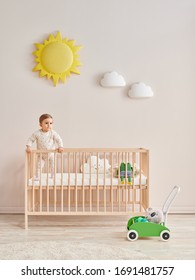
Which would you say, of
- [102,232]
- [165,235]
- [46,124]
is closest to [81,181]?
[102,232]

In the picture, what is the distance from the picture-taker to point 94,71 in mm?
4766

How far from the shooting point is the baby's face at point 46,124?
431cm

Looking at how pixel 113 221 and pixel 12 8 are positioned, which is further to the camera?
pixel 12 8

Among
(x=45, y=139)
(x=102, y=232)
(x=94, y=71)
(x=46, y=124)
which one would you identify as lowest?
(x=102, y=232)

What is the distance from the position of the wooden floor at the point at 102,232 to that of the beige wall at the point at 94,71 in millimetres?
475

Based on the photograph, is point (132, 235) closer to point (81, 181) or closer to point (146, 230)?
point (146, 230)

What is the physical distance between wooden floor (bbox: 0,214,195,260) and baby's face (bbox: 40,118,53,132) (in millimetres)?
808

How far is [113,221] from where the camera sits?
441 centimetres

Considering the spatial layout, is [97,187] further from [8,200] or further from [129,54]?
[129,54]

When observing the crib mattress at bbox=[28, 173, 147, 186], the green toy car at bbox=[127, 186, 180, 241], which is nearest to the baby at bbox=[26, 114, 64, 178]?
the crib mattress at bbox=[28, 173, 147, 186]

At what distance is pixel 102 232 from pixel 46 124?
3.44 ft

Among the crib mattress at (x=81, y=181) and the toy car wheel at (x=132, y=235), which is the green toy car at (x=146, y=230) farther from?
the crib mattress at (x=81, y=181)

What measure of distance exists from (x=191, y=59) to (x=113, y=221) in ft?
5.56

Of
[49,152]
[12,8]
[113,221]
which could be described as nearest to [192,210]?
[113,221]
